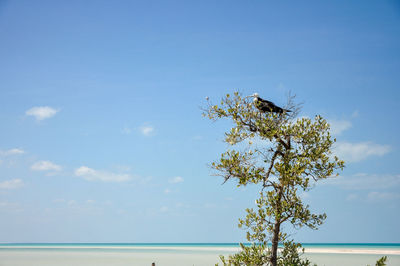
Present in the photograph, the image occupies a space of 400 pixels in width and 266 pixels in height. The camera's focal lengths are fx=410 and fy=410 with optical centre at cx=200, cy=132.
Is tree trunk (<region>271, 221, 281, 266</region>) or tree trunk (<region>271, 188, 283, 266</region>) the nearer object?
tree trunk (<region>271, 188, 283, 266</region>)

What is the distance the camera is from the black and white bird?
1088cm

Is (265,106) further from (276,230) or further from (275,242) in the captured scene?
(275,242)

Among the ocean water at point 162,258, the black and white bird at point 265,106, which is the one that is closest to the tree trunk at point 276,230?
the black and white bird at point 265,106

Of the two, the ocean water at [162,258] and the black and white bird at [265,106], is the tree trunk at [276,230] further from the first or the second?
the ocean water at [162,258]

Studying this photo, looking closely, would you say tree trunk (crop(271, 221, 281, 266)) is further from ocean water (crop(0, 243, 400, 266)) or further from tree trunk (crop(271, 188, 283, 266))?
ocean water (crop(0, 243, 400, 266))

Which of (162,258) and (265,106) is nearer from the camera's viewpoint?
(265,106)

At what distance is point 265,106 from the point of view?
35.9 feet

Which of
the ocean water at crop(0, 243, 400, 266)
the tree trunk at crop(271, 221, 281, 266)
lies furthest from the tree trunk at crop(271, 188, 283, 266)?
the ocean water at crop(0, 243, 400, 266)

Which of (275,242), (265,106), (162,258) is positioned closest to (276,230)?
(275,242)


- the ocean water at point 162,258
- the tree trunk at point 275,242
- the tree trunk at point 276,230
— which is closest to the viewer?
the tree trunk at point 276,230

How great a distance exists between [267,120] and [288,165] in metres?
1.30

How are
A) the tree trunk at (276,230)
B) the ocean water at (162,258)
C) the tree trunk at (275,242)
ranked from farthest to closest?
the ocean water at (162,258) → the tree trunk at (275,242) → the tree trunk at (276,230)

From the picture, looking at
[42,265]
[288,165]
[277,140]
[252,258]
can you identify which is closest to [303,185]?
[288,165]

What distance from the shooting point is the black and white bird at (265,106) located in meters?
10.9
